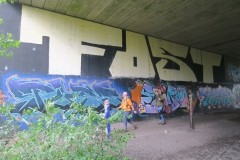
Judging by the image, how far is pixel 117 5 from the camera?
7.28 meters

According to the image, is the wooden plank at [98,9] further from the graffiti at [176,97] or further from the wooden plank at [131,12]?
the graffiti at [176,97]

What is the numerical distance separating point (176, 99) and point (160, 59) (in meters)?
2.87

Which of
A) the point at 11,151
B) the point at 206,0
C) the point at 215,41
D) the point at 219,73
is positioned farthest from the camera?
the point at 219,73

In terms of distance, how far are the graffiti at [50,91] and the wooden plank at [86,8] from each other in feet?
9.72

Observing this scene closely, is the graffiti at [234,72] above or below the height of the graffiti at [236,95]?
above

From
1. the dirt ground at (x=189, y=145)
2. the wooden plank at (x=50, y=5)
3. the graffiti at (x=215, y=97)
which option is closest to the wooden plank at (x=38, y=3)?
the wooden plank at (x=50, y=5)

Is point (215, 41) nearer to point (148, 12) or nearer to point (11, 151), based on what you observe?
point (148, 12)

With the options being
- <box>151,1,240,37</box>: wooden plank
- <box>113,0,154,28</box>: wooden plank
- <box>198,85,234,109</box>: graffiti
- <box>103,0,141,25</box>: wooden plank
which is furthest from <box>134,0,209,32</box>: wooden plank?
<box>198,85,234,109</box>: graffiti

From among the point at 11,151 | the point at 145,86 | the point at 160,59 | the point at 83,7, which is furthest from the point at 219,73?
the point at 11,151

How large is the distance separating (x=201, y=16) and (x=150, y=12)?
2459 millimetres

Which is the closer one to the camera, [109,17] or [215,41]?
[109,17]

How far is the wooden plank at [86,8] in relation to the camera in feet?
22.9

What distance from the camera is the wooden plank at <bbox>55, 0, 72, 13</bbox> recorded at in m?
6.94

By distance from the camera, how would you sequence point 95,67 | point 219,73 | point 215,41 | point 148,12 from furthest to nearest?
point 219,73
point 215,41
point 95,67
point 148,12
